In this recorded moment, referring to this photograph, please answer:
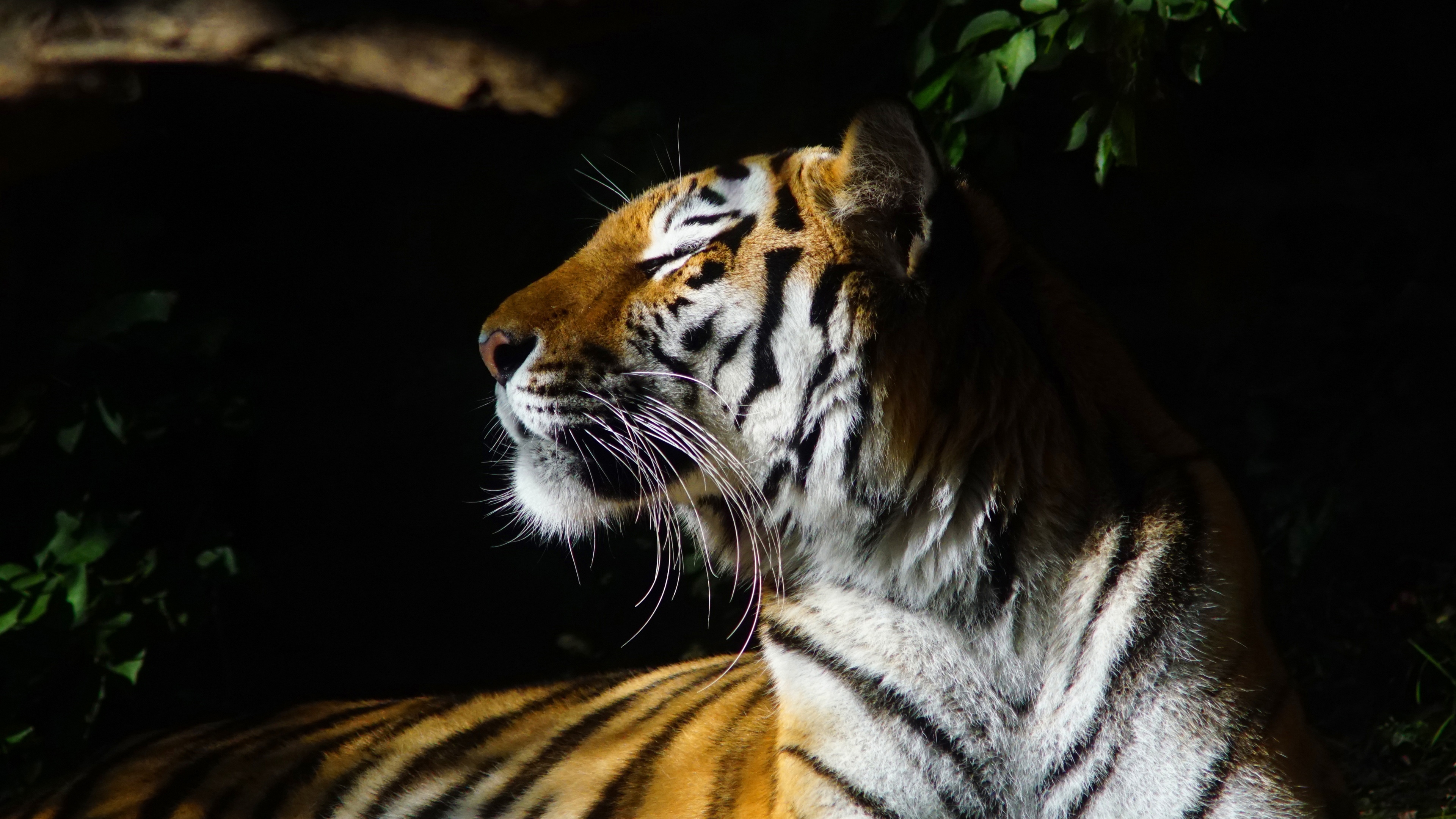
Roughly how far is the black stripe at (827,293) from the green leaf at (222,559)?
147cm

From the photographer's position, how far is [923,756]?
1.26 metres

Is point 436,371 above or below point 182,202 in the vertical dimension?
below

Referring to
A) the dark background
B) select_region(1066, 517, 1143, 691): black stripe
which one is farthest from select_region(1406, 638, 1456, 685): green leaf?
select_region(1066, 517, 1143, 691): black stripe

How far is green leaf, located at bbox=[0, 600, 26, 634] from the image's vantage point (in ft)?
6.67

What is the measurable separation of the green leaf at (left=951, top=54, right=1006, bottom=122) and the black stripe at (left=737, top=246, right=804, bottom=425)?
538mm

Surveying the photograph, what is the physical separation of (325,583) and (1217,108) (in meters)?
2.13

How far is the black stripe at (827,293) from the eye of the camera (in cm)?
127

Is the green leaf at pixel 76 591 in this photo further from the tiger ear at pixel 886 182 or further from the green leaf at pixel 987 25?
the green leaf at pixel 987 25

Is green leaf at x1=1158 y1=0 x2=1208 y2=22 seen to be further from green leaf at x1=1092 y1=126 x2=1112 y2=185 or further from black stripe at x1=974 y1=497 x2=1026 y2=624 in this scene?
black stripe at x1=974 y1=497 x2=1026 y2=624

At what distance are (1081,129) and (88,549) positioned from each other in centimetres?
176

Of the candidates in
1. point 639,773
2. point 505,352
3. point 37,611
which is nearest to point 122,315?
point 37,611

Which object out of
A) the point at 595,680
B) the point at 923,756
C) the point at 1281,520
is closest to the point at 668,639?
the point at 595,680

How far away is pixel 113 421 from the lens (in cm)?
212

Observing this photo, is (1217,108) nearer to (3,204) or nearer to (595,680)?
(595,680)
